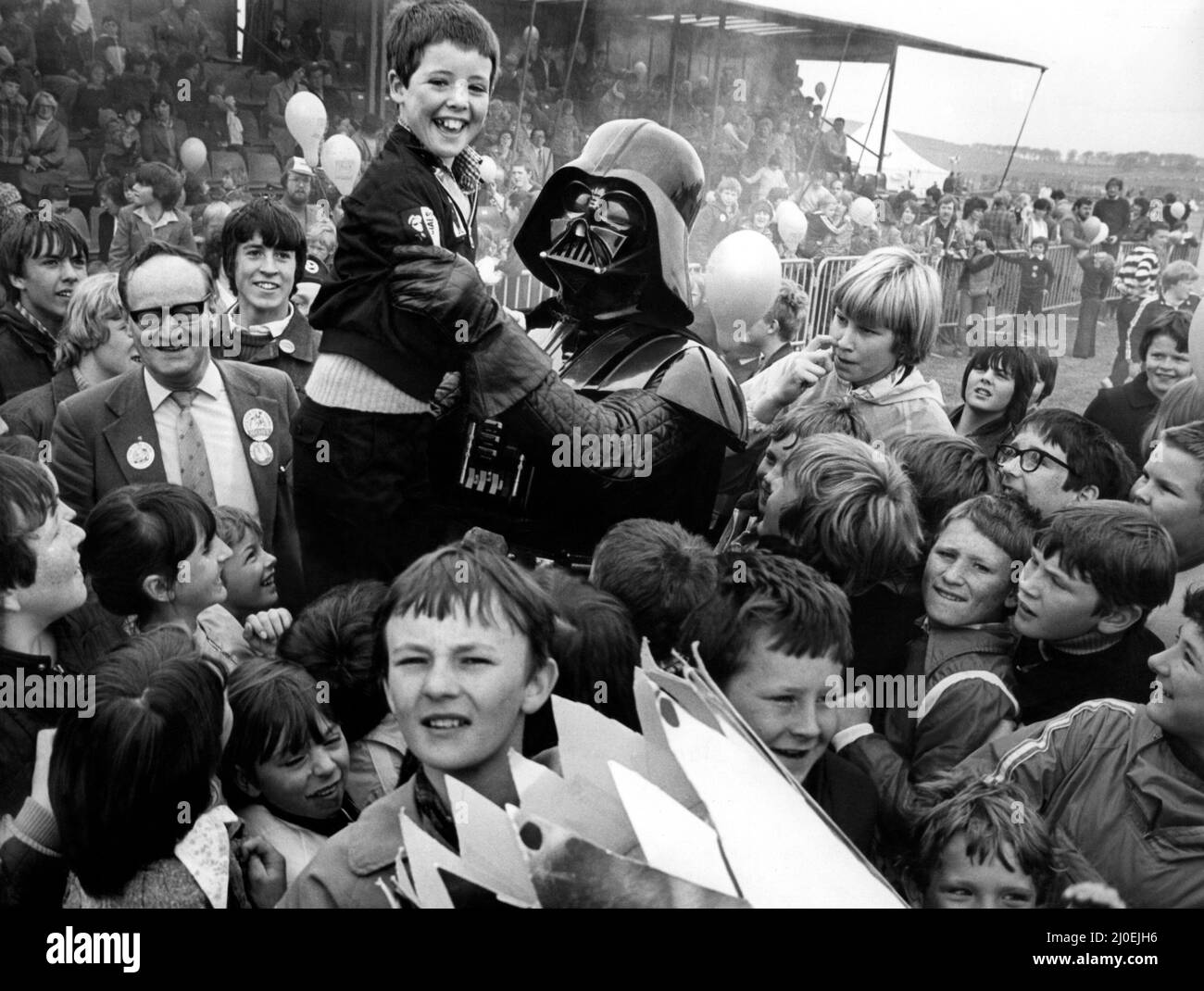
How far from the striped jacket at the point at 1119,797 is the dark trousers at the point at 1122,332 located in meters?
0.92

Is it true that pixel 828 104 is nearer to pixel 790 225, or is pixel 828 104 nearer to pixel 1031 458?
pixel 790 225

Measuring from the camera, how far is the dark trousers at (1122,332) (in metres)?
2.71

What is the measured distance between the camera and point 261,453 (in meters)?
2.48

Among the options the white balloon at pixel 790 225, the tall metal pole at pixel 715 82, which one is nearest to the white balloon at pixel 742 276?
the white balloon at pixel 790 225

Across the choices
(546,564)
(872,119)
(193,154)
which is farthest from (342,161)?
(872,119)

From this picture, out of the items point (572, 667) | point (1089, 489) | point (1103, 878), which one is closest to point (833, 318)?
point (1089, 489)

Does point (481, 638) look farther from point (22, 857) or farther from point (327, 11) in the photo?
point (327, 11)

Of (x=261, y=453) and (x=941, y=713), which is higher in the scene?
(x=261, y=453)

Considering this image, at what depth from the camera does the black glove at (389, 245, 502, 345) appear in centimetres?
209

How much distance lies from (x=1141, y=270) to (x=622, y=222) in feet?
3.68

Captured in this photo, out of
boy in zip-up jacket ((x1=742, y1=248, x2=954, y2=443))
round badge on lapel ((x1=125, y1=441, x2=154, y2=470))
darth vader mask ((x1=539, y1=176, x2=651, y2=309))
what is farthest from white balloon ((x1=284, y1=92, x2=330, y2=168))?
boy in zip-up jacket ((x1=742, y1=248, x2=954, y2=443))

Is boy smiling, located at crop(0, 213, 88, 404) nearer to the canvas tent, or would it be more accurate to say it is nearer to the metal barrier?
the metal barrier

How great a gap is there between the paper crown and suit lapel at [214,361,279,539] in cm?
76

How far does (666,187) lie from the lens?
243cm
